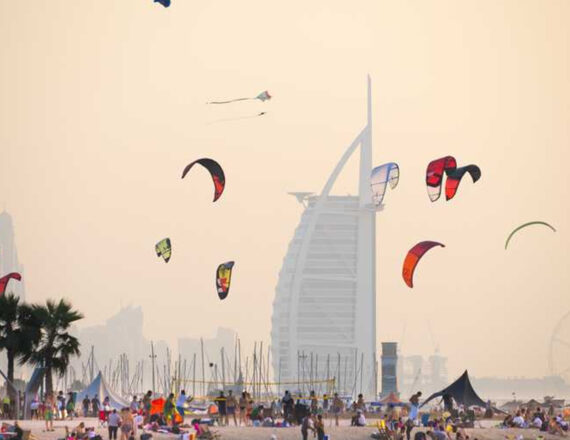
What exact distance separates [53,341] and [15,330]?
1.58 meters

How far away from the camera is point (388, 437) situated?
178 feet

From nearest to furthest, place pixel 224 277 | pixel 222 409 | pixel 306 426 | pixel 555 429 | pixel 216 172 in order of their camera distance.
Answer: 1. pixel 306 426
2. pixel 222 409
3. pixel 555 429
4. pixel 216 172
5. pixel 224 277

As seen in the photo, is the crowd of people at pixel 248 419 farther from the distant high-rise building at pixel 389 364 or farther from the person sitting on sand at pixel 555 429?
the distant high-rise building at pixel 389 364

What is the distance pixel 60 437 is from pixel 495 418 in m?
27.7

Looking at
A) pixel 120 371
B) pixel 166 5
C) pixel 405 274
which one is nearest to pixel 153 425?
pixel 166 5

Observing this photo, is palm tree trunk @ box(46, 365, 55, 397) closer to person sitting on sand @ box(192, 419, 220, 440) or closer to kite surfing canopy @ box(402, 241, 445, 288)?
person sitting on sand @ box(192, 419, 220, 440)

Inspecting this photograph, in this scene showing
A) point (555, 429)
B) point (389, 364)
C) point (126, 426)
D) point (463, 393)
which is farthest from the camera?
point (389, 364)

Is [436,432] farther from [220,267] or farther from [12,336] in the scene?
[220,267]

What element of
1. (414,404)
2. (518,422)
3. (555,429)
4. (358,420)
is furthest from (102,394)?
(555,429)

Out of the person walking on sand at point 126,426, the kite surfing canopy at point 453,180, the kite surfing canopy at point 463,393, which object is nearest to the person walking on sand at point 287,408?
the person walking on sand at point 126,426

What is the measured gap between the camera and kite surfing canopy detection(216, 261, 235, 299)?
243 feet

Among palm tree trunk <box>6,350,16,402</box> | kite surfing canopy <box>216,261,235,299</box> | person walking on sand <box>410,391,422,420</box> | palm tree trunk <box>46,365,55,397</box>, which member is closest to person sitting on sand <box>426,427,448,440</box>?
person walking on sand <box>410,391,422,420</box>

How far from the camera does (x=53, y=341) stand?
62.6 meters

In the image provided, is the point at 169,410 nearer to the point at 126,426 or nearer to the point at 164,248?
the point at 126,426
